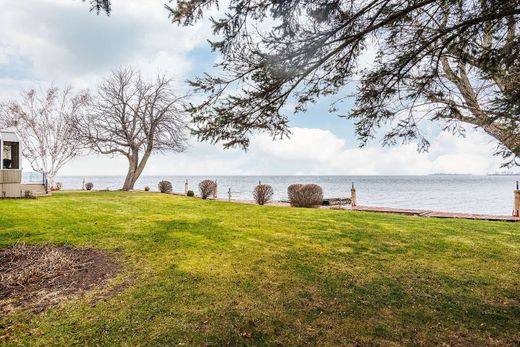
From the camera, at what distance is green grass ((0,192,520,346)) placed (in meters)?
3.82

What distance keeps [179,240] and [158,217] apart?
3.70 meters

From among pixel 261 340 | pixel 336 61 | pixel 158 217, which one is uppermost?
pixel 336 61

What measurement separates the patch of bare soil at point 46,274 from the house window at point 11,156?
573 inches

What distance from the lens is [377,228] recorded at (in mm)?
10133

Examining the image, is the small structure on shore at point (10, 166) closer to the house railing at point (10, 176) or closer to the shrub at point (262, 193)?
the house railing at point (10, 176)

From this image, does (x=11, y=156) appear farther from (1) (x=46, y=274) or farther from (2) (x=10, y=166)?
(1) (x=46, y=274)

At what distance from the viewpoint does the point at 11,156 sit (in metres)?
18.2

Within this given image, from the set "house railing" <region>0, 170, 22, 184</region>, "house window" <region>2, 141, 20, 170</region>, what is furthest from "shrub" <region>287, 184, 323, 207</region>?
"house window" <region>2, 141, 20, 170</region>

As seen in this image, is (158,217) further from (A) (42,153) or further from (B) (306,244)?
(A) (42,153)

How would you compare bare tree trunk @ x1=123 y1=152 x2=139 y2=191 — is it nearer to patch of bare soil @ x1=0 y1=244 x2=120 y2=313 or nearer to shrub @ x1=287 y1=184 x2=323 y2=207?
shrub @ x1=287 y1=184 x2=323 y2=207

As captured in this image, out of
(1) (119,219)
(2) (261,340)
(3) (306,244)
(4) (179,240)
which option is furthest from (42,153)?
(2) (261,340)

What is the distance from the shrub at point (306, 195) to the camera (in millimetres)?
20469

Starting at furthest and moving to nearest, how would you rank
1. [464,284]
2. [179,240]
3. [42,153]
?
[42,153]
[179,240]
[464,284]

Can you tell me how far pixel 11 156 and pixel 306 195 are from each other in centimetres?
1771
